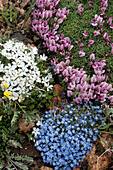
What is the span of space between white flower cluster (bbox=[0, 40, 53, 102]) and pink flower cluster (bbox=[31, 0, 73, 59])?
2.91 feet

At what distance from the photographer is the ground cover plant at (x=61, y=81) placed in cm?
359

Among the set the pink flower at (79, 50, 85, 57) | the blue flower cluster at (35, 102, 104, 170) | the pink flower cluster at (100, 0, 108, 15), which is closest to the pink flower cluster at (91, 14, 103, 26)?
the pink flower cluster at (100, 0, 108, 15)

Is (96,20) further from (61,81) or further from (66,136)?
(66,136)

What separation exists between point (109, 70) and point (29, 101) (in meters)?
2.08

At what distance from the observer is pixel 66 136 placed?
3582mm

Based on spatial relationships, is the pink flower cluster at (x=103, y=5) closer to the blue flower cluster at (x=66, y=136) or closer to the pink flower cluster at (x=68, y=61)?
the pink flower cluster at (x=68, y=61)

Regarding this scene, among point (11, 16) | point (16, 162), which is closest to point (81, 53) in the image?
point (11, 16)

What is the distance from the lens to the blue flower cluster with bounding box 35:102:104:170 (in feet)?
11.6

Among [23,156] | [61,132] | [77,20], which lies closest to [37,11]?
[77,20]

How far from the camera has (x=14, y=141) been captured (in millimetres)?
3508

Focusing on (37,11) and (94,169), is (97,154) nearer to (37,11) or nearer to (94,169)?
(94,169)

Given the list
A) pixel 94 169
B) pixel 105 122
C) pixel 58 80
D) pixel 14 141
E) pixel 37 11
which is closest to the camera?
pixel 14 141

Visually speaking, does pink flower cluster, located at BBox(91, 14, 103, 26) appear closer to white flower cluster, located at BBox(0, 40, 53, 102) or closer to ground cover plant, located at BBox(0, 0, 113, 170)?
ground cover plant, located at BBox(0, 0, 113, 170)

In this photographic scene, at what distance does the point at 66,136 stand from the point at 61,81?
1.44 m
